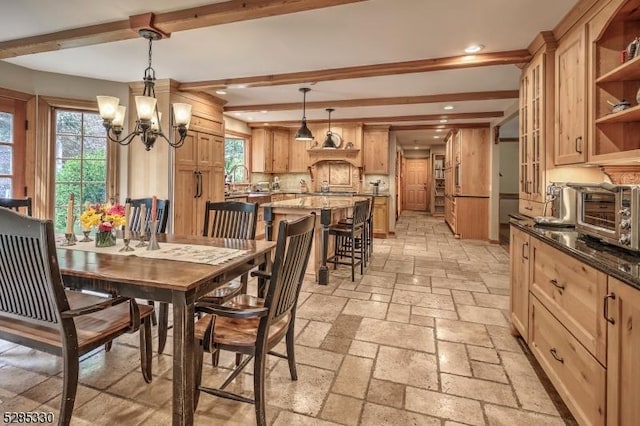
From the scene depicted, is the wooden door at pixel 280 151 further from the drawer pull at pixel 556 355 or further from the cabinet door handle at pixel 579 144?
the drawer pull at pixel 556 355

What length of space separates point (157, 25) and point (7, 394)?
2.53 m

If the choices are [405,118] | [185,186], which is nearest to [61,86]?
[185,186]

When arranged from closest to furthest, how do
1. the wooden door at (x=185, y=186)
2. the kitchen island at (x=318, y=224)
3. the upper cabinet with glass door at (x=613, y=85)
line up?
the upper cabinet with glass door at (x=613, y=85)
the kitchen island at (x=318, y=224)
the wooden door at (x=185, y=186)

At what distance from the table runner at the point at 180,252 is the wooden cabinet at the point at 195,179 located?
2.35 m

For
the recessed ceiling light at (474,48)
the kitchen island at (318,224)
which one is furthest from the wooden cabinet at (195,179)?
the recessed ceiling light at (474,48)

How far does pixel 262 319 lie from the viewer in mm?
1546

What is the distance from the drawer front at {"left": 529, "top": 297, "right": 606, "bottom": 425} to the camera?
139cm

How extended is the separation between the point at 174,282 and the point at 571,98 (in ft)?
9.29

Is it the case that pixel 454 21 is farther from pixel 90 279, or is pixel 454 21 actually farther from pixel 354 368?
pixel 90 279

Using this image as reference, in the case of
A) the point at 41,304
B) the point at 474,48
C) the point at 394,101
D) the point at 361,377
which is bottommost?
the point at 361,377

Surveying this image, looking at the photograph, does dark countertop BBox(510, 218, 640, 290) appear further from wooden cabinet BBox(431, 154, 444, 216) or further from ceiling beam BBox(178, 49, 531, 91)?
wooden cabinet BBox(431, 154, 444, 216)

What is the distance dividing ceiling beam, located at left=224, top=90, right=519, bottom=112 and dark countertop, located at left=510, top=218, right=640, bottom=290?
3.09 m

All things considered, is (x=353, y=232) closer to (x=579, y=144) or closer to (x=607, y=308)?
(x=579, y=144)

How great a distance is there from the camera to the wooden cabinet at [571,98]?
2301 millimetres
